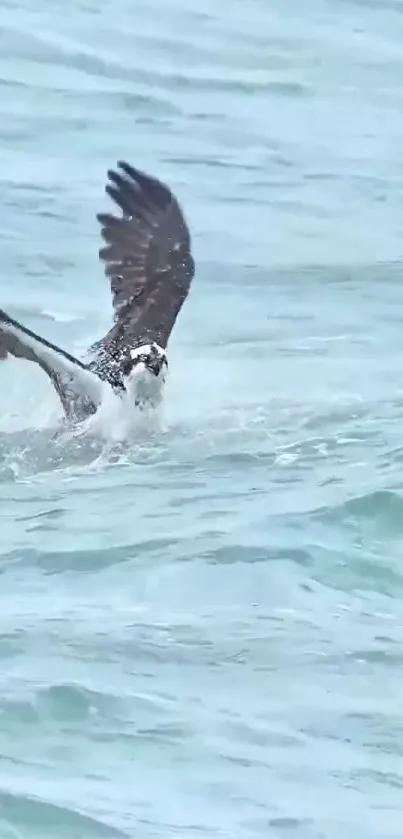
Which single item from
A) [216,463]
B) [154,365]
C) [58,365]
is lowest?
[216,463]

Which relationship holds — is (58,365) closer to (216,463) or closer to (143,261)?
(216,463)

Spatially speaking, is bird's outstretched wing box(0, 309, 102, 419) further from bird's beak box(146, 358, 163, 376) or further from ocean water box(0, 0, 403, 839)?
bird's beak box(146, 358, 163, 376)

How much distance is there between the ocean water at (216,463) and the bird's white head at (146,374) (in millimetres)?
142

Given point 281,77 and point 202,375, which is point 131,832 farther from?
point 281,77

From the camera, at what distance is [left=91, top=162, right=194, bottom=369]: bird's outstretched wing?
9.83m

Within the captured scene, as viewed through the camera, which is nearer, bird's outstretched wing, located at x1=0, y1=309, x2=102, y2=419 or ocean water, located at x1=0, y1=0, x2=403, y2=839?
ocean water, located at x1=0, y1=0, x2=403, y2=839

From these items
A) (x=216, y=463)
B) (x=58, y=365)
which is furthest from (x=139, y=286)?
(x=216, y=463)

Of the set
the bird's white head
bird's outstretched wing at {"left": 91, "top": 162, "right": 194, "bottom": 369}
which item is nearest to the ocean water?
the bird's white head

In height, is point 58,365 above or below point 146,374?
above

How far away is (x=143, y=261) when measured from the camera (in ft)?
32.6

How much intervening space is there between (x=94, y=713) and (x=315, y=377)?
4188 mm

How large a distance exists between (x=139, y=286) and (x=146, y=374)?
518 millimetres

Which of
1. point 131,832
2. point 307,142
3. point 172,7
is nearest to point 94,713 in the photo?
point 131,832

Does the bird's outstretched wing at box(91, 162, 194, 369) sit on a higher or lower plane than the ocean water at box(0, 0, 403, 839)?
higher
